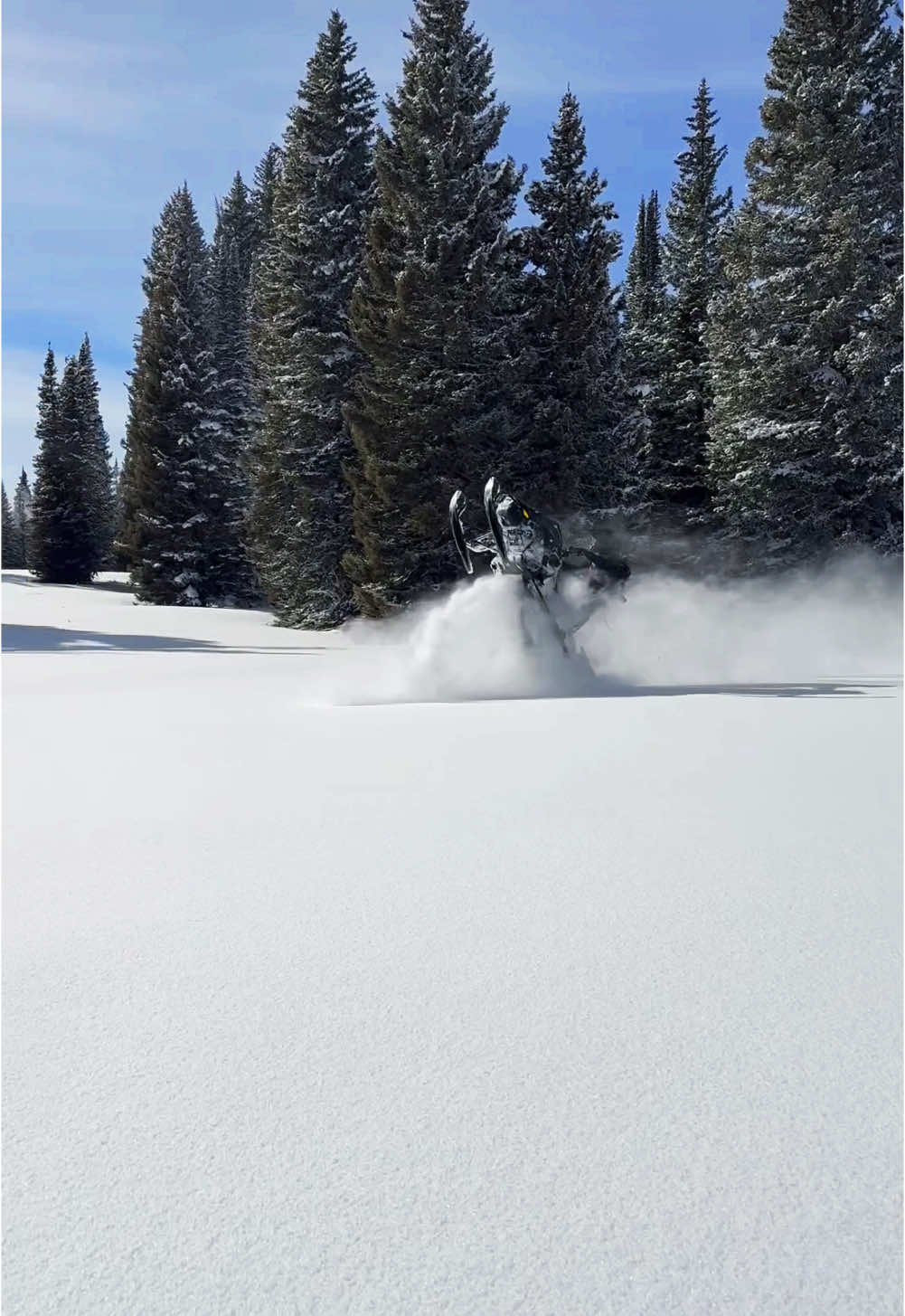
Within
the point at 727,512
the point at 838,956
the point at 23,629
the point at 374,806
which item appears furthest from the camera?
the point at 727,512

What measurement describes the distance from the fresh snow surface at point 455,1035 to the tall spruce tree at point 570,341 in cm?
1737

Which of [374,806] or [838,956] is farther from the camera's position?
[374,806]

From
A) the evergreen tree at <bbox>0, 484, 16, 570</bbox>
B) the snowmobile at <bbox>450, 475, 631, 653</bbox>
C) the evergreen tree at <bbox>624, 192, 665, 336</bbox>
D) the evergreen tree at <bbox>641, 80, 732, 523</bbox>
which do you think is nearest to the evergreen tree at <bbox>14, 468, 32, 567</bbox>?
the evergreen tree at <bbox>0, 484, 16, 570</bbox>

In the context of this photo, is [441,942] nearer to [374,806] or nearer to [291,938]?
[291,938]

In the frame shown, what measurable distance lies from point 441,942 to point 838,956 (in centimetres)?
113

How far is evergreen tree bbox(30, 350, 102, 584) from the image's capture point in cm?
4250

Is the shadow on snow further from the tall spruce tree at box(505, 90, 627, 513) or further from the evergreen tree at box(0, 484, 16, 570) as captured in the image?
the evergreen tree at box(0, 484, 16, 570)

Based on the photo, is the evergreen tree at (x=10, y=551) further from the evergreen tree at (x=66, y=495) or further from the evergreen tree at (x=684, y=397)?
the evergreen tree at (x=684, y=397)

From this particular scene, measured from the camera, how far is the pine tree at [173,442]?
34000mm

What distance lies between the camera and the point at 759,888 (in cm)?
349

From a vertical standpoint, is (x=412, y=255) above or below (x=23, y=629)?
above

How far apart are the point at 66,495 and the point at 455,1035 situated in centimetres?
4493

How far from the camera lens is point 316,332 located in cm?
2462

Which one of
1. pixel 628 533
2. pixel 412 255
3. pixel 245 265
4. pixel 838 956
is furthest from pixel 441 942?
pixel 245 265
